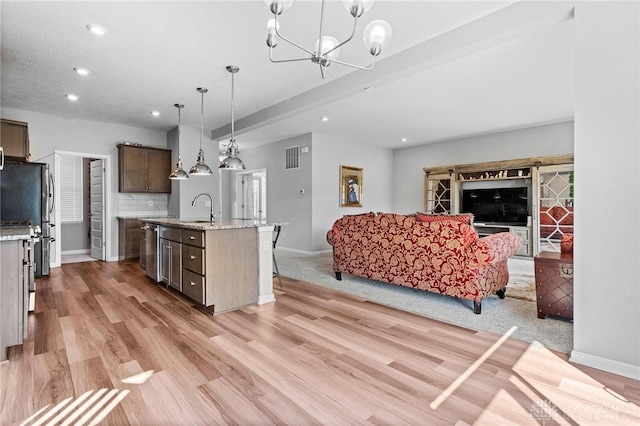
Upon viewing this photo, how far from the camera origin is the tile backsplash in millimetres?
6188

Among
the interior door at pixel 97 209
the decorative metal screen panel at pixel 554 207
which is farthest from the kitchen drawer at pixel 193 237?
the decorative metal screen panel at pixel 554 207

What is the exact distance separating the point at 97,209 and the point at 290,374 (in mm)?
6154

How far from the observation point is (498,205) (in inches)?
270

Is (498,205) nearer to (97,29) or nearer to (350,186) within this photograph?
(350,186)

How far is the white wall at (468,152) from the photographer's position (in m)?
6.10

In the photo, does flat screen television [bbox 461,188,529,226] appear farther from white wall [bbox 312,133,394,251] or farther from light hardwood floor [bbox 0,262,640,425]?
light hardwood floor [bbox 0,262,640,425]

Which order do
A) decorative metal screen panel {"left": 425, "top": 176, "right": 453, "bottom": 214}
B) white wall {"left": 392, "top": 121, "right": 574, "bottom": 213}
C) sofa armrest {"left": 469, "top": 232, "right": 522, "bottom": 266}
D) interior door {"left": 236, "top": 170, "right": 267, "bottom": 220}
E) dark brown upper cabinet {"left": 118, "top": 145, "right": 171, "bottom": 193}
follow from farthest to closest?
interior door {"left": 236, "top": 170, "right": 267, "bottom": 220}, decorative metal screen panel {"left": 425, "top": 176, "right": 453, "bottom": 214}, white wall {"left": 392, "top": 121, "right": 574, "bottom": 213}, dark brown upper cabinet {"left": 118, "top": 145, "right": 171, "bottom": 193}, sofa armrest {"left": 469, "top": 232, "right": 522, "bottom": 266}

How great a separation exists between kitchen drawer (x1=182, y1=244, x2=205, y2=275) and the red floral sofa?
6.43 ft

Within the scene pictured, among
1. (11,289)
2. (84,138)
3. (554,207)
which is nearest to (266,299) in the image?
(11,289)

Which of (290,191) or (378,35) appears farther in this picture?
(290,191)

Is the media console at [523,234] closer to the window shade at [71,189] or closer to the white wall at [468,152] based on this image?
the white wall at [468,152]

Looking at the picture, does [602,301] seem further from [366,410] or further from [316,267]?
[316,267]

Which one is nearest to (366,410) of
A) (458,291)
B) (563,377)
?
(563,377)

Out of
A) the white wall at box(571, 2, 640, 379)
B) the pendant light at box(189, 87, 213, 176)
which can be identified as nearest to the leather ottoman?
the white wall at box(571, 2, 640, 379)
